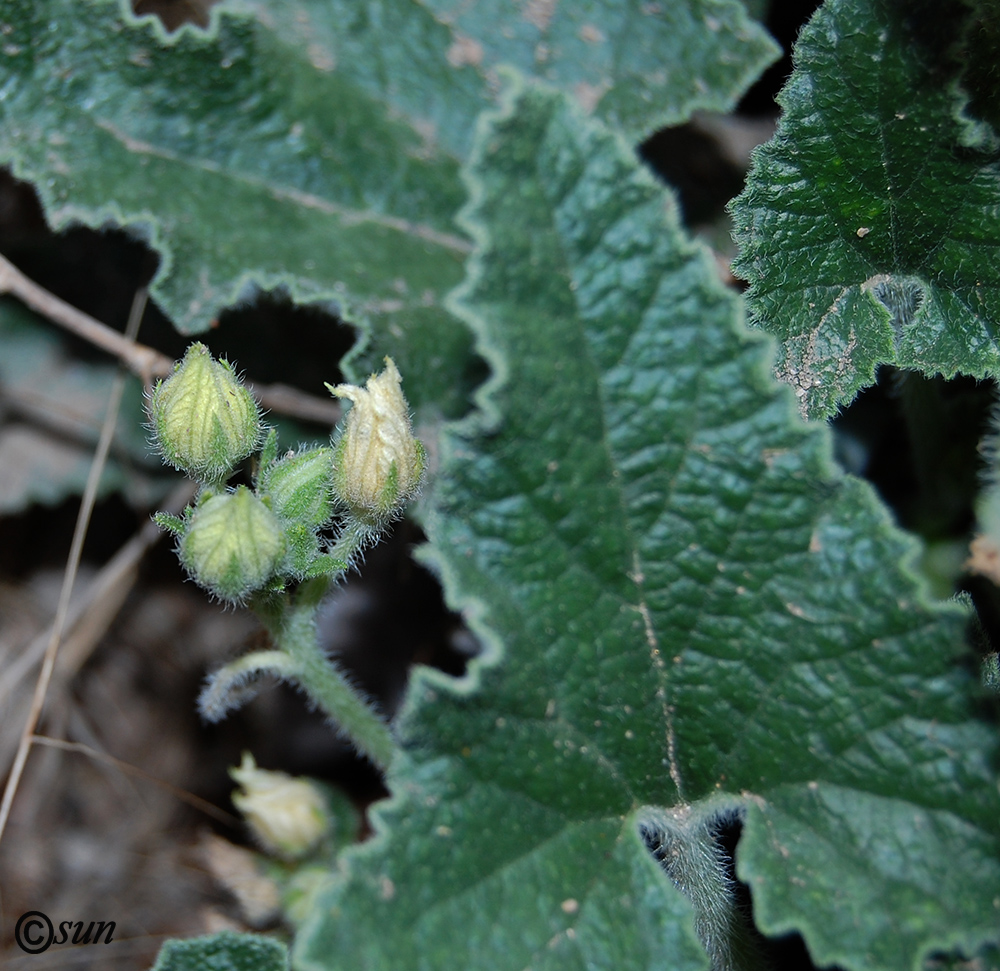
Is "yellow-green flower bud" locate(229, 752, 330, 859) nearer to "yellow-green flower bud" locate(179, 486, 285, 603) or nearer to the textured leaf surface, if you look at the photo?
"yellow-green flower bud" locate(179, 486, 285, 603)

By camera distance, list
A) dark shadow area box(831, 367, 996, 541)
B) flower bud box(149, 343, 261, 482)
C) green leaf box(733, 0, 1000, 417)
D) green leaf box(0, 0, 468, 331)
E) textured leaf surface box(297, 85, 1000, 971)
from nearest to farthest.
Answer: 1. textured leaf surface box(297, 85, 1000, 971)
2. flower bud box(149, 343, 261, 482)
3. green leaf box(733, 0, 1000, 417)
4. green leaf box(0, 0, 468, 331)
5. dark shadow area box(831, 367, 996, 541)

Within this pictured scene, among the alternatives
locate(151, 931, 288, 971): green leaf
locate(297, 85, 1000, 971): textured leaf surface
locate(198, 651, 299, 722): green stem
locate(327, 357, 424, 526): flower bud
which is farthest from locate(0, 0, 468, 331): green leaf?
locate(151, 931, 288, 971): green leaf

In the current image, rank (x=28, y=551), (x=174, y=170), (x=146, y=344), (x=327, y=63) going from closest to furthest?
(x=174, y=170) < (x=327, y=63) < (x=146, y=344) < (x=28, y=551)

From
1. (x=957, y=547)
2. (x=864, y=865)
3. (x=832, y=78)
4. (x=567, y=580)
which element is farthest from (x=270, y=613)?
(x=957, y=547)

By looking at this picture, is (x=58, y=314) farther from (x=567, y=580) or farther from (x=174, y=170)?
(x=567, y=580)

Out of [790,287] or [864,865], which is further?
[790,287]

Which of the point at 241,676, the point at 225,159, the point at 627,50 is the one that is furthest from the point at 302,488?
the point at 627,50

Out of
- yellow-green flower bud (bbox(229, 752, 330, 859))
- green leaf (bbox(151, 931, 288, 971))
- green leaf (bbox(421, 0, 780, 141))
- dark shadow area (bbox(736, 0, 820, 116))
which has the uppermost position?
dark shadow area (bbox(736, 0, 820, 116))

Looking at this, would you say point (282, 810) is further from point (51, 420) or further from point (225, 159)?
point (225, 159)
